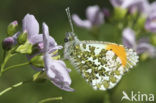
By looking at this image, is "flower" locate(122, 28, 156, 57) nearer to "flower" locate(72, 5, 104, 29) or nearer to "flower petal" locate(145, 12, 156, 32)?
"flower petal" locate(145, 12, 156, 32)

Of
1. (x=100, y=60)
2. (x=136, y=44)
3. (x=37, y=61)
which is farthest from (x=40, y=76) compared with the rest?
(x=136, y=44)

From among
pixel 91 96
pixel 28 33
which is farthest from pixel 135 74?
pixel 28 33

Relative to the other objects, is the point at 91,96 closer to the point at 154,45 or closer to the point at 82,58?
the point at 154,45

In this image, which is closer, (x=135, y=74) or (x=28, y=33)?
(x=28, y=33)

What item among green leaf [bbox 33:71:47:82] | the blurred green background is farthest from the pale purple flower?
the blurred green background

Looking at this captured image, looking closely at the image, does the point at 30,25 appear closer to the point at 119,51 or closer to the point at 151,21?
the point at 119,51

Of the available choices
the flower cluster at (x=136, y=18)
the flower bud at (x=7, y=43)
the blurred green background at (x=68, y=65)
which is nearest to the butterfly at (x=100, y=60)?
the flower bud at (x=7, y=43)

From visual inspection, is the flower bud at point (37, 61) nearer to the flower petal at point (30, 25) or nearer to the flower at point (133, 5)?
the flower petal at point (30, 25)
